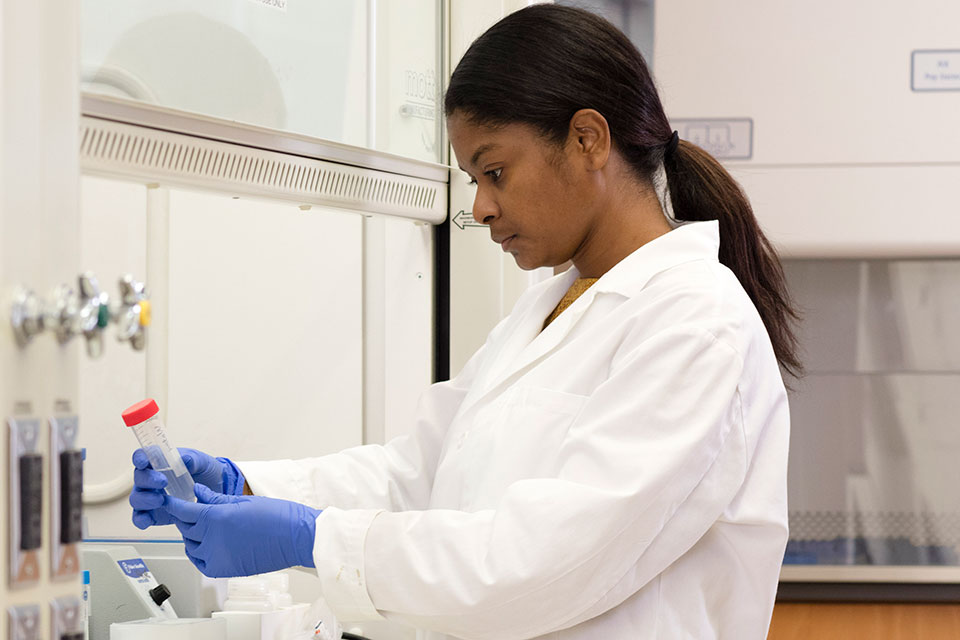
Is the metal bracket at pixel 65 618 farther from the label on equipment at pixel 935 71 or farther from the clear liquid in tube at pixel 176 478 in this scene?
the label on equipment at pixel 935 71

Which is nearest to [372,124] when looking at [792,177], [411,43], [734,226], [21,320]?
[411,43]

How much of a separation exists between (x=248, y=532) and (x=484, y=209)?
18.1 inches

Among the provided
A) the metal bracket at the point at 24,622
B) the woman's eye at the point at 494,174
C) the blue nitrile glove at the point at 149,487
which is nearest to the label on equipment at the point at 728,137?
the woman's eye at the point at 494,174

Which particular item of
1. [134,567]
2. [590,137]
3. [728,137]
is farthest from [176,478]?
[728,137]

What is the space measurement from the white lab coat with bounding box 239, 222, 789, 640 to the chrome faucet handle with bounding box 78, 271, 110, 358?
492mm

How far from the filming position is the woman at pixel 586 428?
1.04 meters

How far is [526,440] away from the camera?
116 cm

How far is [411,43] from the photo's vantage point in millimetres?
1770

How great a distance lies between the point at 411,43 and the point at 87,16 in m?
0.69

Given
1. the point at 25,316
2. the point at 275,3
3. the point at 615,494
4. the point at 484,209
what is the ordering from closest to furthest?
the point at 25,316 → the point at 615,494 → the point at 484,209 → the point at 275,3

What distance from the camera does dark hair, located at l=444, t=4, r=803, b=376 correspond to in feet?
4.02

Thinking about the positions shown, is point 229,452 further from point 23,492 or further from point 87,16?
point 23,492

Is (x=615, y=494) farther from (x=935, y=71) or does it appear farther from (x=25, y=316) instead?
(x=935, y=71)

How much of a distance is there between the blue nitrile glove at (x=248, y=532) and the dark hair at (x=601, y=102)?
19.9 inches
